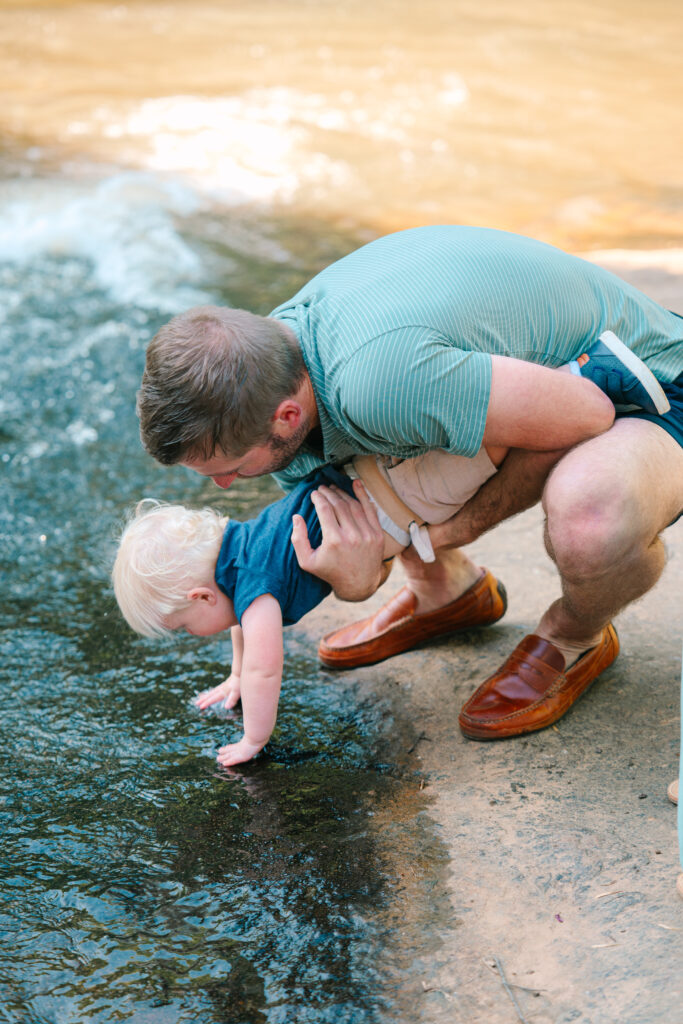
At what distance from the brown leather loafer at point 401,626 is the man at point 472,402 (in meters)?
0.29

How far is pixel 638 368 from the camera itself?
213 centimetres

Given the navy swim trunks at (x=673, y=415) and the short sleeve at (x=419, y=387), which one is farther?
the navy swim trunks at (x=673, y=415)

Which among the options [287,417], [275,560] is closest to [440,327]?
[287,417]

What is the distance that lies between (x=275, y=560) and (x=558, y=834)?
81 cm

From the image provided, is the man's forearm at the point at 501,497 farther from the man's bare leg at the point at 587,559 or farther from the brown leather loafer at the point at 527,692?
the brown leather loafer at the point at 527,692

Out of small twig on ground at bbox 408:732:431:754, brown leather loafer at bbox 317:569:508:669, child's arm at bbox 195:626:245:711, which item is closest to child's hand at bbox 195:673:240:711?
child's arm at bbox 195:626:245:711

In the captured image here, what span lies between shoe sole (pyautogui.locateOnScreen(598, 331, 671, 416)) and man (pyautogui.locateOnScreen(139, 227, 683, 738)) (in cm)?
4

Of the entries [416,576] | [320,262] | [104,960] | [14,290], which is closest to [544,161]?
[320,262]

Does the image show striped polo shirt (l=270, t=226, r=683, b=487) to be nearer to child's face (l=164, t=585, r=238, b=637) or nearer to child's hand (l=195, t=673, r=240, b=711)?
child's face (l=164, t=585, r=238, b=637)

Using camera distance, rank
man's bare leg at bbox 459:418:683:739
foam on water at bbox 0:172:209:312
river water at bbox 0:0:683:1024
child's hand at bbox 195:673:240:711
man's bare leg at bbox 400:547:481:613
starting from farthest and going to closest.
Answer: foam on water at bbox 0:172:209:312 → man's bare leg at bbox 400:547:481:613 → child's hand at bbox 195:673:240:711 → man's bare leg at bbox 459:418:683:739 → river water at bbox 0:0:683:1024

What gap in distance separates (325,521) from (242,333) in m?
0.46

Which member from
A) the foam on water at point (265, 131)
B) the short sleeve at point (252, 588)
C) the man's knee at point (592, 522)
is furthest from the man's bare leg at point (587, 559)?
the foam on water at point (265, 131)

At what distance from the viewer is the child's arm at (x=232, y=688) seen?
2449 mm

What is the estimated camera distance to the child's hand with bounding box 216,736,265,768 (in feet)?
7.39
